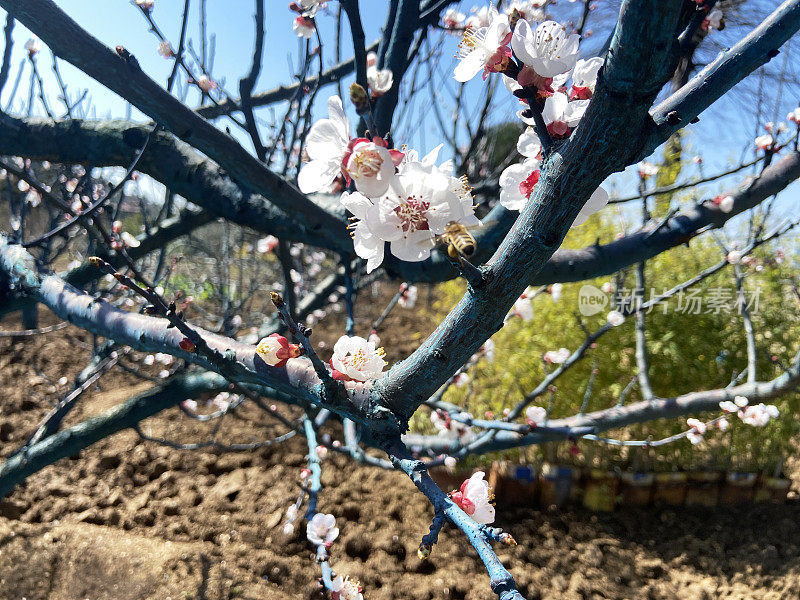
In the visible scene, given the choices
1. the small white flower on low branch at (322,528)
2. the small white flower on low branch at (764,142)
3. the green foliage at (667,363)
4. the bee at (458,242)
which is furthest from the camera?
the green foliage at (667,363)

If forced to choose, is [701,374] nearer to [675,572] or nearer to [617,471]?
[617,471]

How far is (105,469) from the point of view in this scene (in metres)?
2.80

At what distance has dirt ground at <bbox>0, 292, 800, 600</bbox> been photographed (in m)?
2.01

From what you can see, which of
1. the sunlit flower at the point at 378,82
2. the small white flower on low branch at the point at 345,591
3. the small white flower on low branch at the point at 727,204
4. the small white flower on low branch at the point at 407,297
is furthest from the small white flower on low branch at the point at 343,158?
the small white flower on low branch at the point at 407,297

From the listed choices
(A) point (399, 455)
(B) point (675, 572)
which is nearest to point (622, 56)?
(A) point (399, 455)

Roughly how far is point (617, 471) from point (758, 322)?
5.23 feet

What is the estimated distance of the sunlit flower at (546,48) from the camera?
1.86 feet

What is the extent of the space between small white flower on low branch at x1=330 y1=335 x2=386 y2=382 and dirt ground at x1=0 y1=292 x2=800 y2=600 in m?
1.65

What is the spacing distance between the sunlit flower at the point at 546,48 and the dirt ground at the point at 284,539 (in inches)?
86.7

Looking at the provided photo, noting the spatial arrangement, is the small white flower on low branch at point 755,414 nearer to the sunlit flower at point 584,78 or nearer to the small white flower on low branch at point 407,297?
the small white flower on low branch at point 407,297

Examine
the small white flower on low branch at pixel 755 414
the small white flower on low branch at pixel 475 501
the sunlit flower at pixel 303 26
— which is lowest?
the small white flower on low branch at pixel 475 501

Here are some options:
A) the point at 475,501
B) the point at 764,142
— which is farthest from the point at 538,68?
the point at 764,142

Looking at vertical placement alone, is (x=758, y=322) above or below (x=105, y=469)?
above

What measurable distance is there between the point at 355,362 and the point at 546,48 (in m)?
0.58
